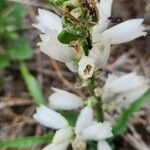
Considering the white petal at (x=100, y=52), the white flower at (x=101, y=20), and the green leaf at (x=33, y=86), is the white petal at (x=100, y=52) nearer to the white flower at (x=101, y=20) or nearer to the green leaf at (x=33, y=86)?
the white flower at (x=101, y=20)

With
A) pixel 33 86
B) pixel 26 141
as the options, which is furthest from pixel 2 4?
pixel 26 141

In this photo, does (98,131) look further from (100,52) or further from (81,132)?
(100,52)

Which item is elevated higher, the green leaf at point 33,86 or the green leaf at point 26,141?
the green leaf at point 33,86

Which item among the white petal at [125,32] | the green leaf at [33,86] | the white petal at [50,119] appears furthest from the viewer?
the green leaf at [33,86]

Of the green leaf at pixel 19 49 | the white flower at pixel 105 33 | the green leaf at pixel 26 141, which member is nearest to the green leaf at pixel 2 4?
the green leaf at pixel 19 49

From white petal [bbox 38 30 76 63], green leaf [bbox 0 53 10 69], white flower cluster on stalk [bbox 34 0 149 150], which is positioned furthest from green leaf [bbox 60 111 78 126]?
white petal [bbox 38 30 76 63]

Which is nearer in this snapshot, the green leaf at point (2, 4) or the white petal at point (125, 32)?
the white petal at point (125, 32)

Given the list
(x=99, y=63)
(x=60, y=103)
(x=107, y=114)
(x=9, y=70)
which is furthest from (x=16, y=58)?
(x=99, y=63)
